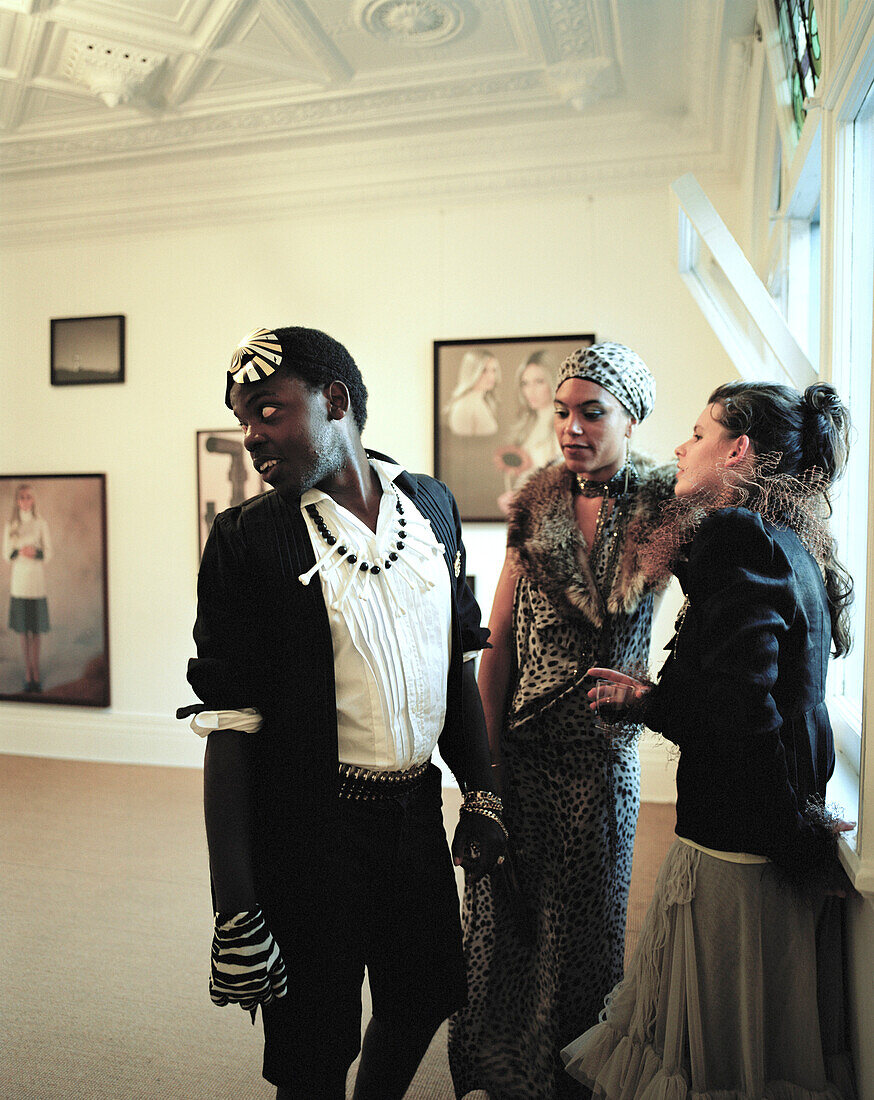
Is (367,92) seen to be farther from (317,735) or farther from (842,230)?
(317,735)

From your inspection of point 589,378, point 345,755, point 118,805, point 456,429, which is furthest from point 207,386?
point 345,755

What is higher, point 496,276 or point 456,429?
point 496,276

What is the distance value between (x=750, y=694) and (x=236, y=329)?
4.24m

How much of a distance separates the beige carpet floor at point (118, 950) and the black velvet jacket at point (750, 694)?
50.8 inches

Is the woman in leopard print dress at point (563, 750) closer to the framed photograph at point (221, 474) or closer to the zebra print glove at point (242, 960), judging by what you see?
the zebra print glove at point (242, 960)

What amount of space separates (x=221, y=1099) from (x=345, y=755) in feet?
4.22

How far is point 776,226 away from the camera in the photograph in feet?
9.64

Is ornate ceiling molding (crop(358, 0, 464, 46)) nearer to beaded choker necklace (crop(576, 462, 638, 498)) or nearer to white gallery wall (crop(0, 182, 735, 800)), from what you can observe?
white gallery wall (crop(0, 182, 735, 800))

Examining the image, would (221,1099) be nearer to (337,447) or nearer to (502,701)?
(502,701)

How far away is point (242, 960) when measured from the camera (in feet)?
4.18

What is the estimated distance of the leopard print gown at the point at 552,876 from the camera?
5.84ft

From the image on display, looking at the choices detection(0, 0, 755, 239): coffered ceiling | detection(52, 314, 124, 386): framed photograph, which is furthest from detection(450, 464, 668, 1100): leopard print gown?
detection(52, 314, 124, 386): framed photograph

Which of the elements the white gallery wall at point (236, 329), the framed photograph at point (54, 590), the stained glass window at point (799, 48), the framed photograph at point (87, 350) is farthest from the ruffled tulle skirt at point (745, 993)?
the framed photograph at point (87, 350)

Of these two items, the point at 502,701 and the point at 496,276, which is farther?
the point at 496,276
